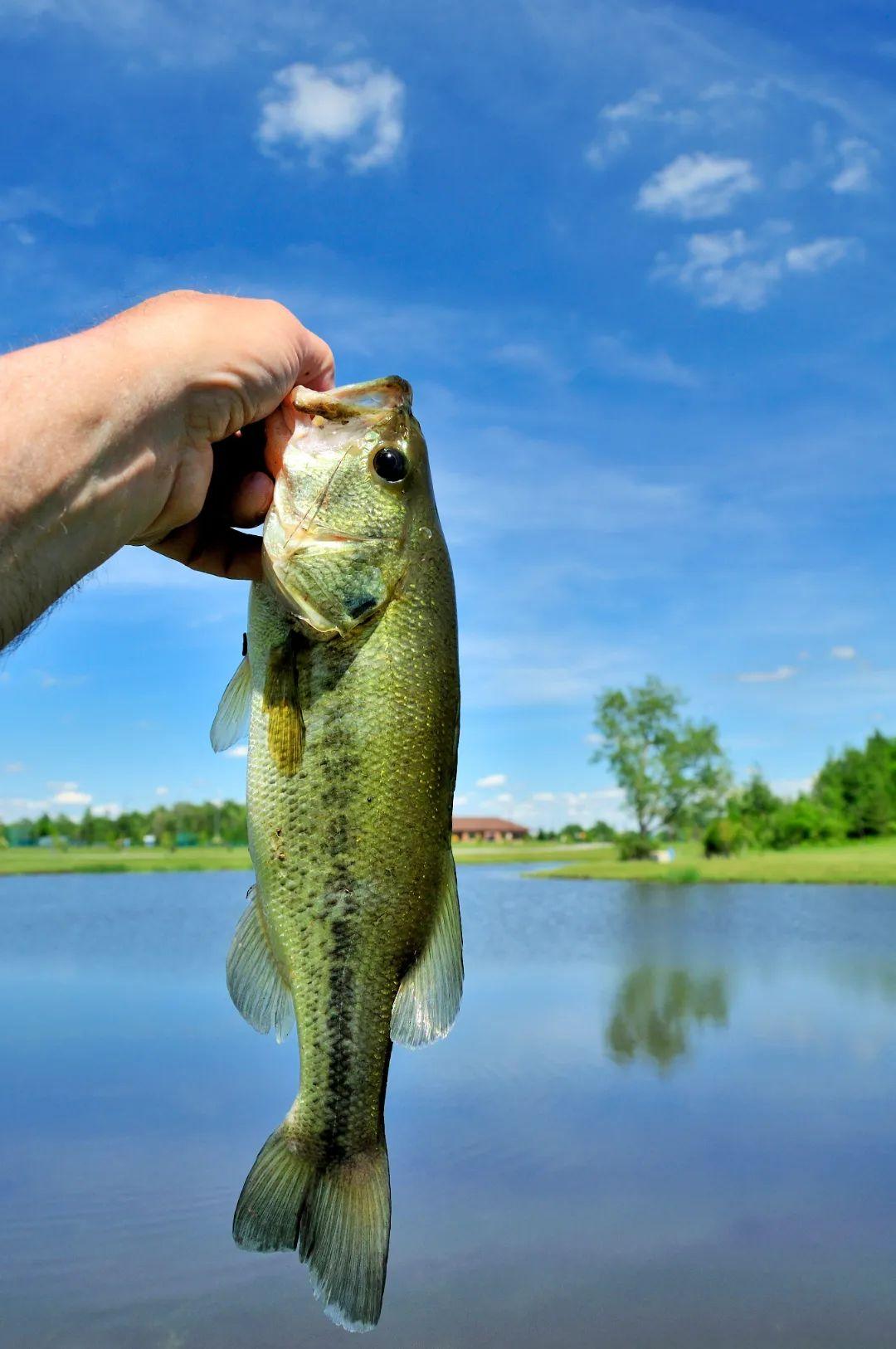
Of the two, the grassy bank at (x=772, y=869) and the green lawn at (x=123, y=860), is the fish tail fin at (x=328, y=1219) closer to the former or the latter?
the grassy bank at (x=772, y=869)

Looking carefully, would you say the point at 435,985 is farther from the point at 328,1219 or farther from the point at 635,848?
the point at 635,848

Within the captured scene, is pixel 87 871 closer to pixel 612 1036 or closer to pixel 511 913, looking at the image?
pixel 511 913

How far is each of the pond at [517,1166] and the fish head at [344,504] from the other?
19.2 feet

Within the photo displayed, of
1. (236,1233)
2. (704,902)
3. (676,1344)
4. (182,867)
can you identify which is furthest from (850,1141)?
(182,867)

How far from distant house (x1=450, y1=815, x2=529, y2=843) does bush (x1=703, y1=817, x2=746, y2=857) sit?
69.7 meters

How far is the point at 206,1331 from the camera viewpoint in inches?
254

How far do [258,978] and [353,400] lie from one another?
1.34 m

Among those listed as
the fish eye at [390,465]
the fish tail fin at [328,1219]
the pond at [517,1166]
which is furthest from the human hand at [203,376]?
the pond at [517,1166]

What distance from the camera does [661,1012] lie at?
15.5 m

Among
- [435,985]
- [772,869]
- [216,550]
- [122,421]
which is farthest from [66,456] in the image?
[772,869]

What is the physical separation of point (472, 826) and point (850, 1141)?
12871 cm

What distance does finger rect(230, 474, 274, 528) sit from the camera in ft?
8.69

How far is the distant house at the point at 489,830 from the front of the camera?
13488 cm

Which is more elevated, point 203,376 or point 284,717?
point 203,376
